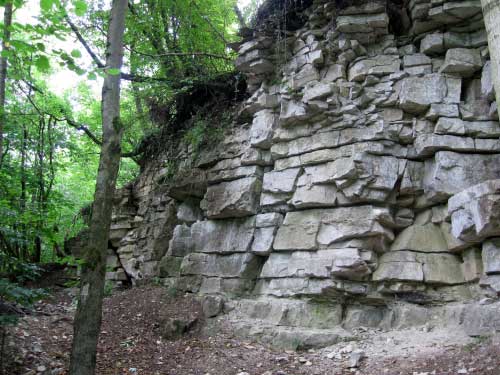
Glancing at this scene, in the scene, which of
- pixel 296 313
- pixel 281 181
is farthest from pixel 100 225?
pixel 281 181

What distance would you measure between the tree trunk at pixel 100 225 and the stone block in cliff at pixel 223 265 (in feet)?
11.2

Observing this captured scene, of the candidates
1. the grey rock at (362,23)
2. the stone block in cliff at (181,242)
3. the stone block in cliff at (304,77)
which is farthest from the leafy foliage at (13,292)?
the grey rock at (362,23)

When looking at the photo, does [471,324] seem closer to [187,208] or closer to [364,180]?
[364,180]

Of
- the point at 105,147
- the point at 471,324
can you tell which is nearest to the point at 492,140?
the point at 471,324

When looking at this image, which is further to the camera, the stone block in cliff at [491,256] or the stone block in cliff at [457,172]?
the stone block in cliff at [457,172]

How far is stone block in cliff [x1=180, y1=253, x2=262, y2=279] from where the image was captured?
8.36 m

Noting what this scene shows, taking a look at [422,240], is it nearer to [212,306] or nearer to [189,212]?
[212,306]

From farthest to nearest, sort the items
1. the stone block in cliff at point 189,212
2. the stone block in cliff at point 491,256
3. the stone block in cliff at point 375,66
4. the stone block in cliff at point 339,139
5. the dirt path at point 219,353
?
the stone block in cliff at point 189,212 → the stone block in cliff at point 375,66 → the stone block in cliff at point 339,139 → the stone block in cliff at point 491,256 → the dirt path at point 219,353

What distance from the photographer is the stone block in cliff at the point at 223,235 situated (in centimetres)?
Result: 855

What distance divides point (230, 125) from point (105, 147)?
468 centimetres

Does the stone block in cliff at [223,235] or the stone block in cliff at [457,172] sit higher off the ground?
the stone block in cliff at [457,172]

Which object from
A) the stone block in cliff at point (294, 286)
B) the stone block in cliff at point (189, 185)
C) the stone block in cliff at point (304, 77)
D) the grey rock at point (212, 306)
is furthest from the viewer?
the stone block in cliff at point (189, 185)

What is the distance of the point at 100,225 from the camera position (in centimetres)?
554

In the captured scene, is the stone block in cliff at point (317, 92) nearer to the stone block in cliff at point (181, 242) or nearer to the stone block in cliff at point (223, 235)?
the stone block in cliff at point (223, 235)
